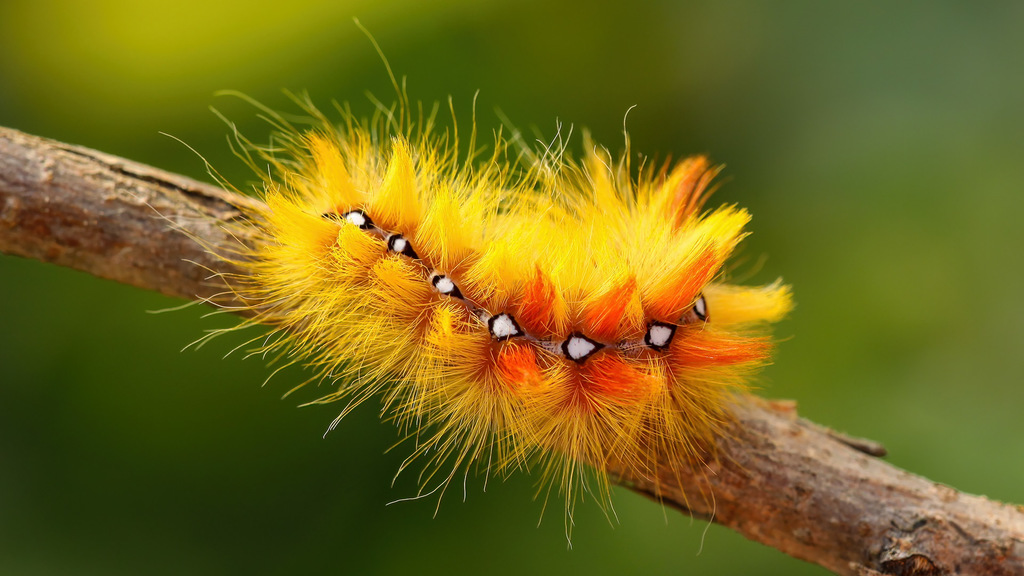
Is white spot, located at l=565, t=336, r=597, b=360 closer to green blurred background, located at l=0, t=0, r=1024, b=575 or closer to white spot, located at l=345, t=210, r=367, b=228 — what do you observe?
white spot, located at l=345, t=210, r=367, b=228

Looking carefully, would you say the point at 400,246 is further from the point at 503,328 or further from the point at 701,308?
the point at 701,308

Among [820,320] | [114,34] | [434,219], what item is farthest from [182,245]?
[820,320]

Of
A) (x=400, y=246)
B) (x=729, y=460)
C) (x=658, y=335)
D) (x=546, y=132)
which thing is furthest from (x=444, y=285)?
(x=546, y=132)

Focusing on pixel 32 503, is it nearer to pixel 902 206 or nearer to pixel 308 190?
pixel 308 190

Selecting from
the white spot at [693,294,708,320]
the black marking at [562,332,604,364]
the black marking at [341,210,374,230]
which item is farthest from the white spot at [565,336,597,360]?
the black marking at [341,210,374,230]

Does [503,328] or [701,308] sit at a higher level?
[701,308]

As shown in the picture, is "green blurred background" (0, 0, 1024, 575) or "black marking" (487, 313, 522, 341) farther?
"green blurred background" (0, 0, 1024, 575)
